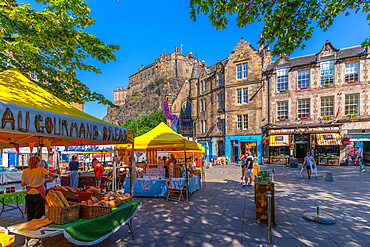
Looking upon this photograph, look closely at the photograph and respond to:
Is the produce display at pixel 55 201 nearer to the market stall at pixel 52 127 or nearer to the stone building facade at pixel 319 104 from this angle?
the market stall at pixel 52 127

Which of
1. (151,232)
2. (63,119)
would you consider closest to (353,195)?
(151,232)

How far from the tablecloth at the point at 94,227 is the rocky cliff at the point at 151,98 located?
70810mm

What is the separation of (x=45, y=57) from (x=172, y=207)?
679 centimetres

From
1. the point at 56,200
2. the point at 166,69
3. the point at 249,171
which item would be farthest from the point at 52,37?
the point at 166,69

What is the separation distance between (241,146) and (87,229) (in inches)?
1044

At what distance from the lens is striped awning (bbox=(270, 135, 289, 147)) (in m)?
24.4

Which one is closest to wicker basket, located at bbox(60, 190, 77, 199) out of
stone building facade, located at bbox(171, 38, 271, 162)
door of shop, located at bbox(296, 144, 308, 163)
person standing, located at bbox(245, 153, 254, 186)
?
person standing, located at bbox(245, 153, 254, 186)

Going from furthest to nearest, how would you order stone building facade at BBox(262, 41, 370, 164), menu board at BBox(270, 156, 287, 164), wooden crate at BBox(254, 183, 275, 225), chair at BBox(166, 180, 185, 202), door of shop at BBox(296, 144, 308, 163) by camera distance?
door of shop at BBox(296, 144, 308, 163)
menu board at BBox(270, 156, 287, 164)
stone building facade at BBox(262, 41, 370, 164)
chair at BBox(166, 180, 185, 202)
wooden crate at BBox(254, 183, 275, 225)

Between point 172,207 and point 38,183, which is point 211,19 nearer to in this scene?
point 38,183

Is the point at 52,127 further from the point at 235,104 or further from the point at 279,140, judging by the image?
the point at 235,104

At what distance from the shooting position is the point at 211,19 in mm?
5586

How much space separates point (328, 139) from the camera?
881 inches

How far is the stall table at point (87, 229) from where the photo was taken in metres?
3.33

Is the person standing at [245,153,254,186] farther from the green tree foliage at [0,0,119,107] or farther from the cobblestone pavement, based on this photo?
the green tree foliage at [0,0,119,107]
